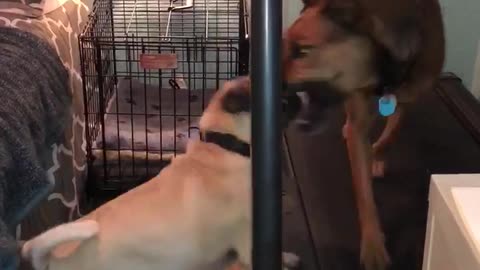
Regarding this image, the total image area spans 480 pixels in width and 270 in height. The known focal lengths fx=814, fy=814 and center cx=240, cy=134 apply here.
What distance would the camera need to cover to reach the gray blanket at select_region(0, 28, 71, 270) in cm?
159

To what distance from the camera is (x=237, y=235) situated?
1537 mm

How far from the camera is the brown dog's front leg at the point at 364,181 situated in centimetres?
164

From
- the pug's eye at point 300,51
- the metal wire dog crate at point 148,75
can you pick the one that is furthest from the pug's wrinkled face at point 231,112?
the metal wire dog crate at point 148,75

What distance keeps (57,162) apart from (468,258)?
4.68 ft

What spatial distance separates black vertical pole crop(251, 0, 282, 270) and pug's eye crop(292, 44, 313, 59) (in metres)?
0.77

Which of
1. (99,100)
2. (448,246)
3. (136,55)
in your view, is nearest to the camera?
(448,246)

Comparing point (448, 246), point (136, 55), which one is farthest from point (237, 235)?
point (136, 55)

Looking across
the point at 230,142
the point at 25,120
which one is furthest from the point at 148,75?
the point at 230,142

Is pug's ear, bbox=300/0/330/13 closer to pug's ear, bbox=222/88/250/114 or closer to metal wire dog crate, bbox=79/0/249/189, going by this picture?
pug's ear, bbox=222/88/250/114

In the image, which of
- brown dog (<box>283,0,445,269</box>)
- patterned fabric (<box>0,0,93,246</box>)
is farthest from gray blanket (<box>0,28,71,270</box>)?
brown dog (<box>283,0,445,269</box>)

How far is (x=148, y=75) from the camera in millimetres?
2787

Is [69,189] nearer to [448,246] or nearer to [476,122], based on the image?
[476,122]

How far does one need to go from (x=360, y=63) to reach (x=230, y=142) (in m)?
0.32

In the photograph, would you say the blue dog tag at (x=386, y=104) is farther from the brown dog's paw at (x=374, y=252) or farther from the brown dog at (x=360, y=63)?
the brown dog's paw at (x=374, y=252)
